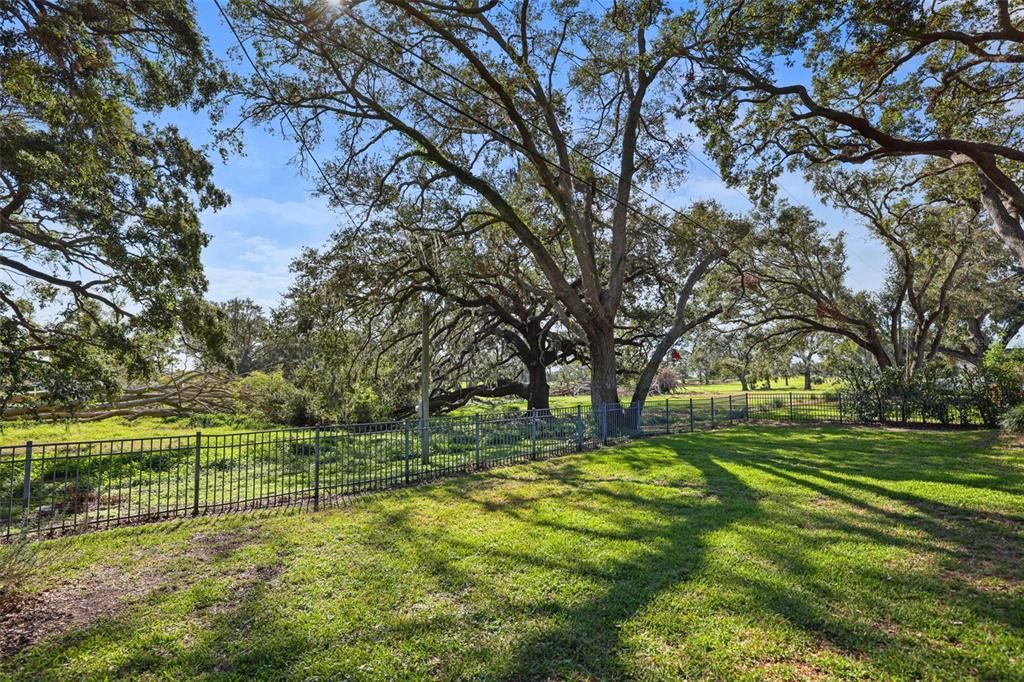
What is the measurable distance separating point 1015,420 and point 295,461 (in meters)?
19.8

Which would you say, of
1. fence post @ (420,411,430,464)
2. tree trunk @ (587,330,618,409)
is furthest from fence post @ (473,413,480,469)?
tree trunk @ (587,330,618,409)

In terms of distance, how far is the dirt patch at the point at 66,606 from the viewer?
4078 mm

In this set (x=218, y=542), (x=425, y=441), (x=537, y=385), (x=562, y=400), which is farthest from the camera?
(x=562, y=400)

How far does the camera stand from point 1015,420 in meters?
14.0

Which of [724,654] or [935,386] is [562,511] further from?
[935,386]

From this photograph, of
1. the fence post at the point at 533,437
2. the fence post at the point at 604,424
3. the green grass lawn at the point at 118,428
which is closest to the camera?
the fence post at the point at 533,437

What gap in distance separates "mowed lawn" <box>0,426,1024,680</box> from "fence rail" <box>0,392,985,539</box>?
0.85 m

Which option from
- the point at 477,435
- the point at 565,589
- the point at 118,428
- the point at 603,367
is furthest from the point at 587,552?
the point at 118,428

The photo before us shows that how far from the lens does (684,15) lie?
31.6ft

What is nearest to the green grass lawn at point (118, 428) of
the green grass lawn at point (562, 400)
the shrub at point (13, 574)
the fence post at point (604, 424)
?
the green grass lawn at point (562, 400)

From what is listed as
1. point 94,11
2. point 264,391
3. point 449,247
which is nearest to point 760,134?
point 449,247

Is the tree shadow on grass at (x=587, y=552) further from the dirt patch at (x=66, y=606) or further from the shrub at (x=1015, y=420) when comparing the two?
the shrub at (x=1015, y=420)

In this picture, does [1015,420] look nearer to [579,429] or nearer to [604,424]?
[604,424]

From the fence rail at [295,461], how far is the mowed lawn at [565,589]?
846 millimetres
